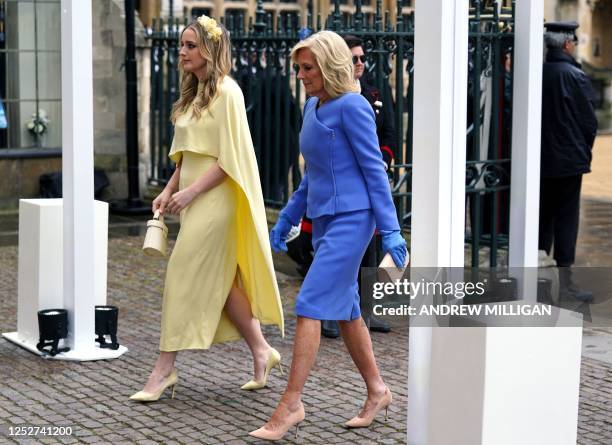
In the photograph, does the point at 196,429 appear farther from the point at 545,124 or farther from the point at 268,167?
the point at 268,167

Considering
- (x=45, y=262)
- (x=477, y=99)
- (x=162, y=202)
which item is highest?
(x=477, y=99)

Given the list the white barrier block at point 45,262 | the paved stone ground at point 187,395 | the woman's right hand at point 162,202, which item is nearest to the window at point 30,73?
the paved stone ground at point 187,395

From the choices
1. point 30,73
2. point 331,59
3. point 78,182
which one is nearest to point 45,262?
point 78,182

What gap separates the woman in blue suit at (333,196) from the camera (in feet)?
19.3

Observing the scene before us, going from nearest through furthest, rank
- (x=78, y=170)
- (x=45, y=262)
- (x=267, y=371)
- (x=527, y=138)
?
(x=527, y=138) → (x=267, y=371) → (x=78, y=170) → (x=45, y=262)

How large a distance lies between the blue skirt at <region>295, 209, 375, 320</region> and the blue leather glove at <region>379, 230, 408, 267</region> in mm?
203

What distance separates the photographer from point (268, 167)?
12.7m

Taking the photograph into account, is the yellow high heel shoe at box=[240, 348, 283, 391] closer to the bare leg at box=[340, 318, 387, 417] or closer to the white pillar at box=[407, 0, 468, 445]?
the bare leg at box=[340, 318, 387, 417]

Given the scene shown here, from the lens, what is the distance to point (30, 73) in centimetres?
1452

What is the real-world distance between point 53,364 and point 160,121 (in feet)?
25.0

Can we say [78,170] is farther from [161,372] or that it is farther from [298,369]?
[298,369]

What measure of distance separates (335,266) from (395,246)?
0.33 m

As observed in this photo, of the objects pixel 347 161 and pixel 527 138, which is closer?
pixel 347 161

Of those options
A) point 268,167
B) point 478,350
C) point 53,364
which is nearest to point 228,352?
point 53,364
